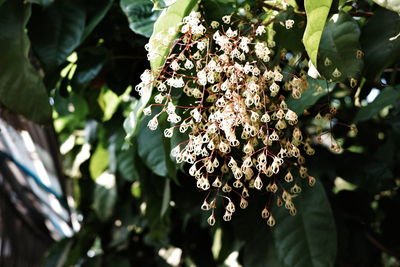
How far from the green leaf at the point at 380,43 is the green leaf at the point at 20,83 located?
23.6 inches

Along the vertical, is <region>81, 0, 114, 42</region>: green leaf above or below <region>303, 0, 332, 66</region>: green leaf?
below

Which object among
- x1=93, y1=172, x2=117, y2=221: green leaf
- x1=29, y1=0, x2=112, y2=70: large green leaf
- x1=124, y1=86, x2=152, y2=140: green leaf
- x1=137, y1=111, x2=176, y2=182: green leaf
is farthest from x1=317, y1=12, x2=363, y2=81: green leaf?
x1=93, y1=172, x2=117, y2=221: green leaf

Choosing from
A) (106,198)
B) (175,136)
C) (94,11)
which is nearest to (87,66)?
(94,11)

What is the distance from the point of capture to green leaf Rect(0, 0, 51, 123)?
101cm

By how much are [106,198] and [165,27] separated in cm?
110

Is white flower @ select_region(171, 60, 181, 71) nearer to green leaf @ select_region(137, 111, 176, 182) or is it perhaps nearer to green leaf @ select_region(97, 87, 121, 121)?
green leaf @ select_region(137, 111, 176, 182)

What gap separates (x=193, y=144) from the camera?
0.73 m

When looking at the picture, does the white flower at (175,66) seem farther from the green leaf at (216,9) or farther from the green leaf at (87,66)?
the green leaf at (87,66)

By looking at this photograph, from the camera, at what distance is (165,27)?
81 centimetres

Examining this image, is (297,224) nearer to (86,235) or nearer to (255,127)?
(255,127)

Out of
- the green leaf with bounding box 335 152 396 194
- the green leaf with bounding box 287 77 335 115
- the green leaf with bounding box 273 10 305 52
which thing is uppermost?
the green leaf with bounding box 273 10 305 52

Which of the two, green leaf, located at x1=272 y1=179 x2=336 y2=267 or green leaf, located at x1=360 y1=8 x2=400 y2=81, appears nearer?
green leaf, located at x1=360 y1=8 x2=400 y2=81

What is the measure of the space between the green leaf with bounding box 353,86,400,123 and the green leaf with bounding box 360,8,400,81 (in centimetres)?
14

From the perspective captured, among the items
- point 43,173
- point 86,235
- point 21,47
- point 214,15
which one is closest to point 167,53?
point 214,15
